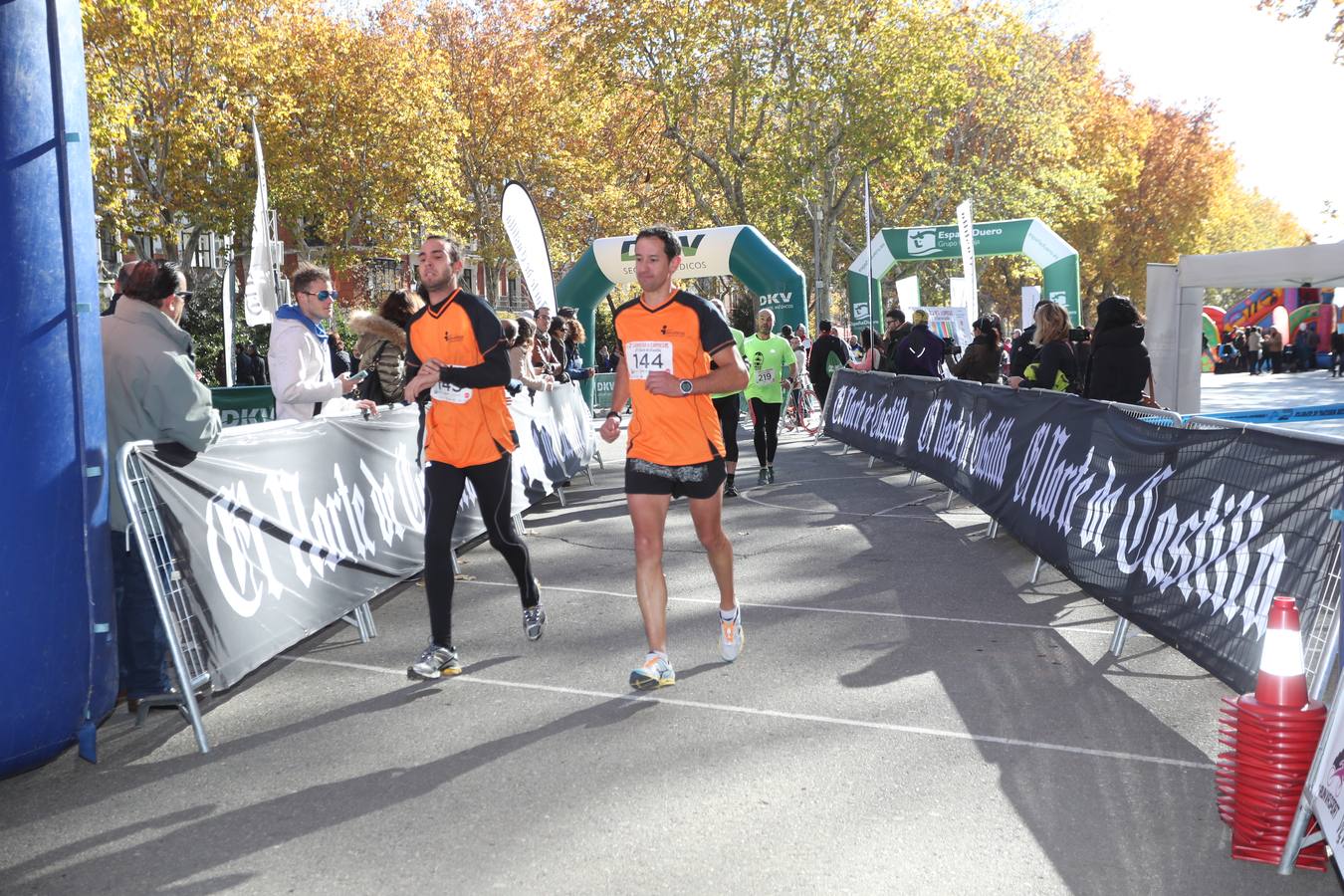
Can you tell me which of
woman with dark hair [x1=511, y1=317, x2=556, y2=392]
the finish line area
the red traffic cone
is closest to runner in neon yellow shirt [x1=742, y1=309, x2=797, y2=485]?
woman with dark hair [x1=511, y1=317, x2=556, y2=392]

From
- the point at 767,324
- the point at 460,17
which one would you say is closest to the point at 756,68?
the point at 460,17

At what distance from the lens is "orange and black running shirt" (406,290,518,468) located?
5.76m

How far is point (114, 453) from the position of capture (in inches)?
198

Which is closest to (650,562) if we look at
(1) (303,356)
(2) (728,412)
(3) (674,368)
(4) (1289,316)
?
(3) (674,368)

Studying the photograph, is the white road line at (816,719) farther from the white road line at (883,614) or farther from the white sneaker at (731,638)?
the white road line at (883,614)

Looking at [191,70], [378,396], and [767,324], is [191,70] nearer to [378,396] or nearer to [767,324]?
[767,324]

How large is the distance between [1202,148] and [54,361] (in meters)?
56.0

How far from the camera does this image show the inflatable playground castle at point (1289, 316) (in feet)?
150

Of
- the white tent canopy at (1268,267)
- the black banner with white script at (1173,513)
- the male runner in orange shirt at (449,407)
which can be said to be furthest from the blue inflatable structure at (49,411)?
the white tent canopy at (1268,267)

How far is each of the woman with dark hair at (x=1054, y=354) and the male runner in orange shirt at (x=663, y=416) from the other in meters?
5.48

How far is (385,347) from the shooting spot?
813cm

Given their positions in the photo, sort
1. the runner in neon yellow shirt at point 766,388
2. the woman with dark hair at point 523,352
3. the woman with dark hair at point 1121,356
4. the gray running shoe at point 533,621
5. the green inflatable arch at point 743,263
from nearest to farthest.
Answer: the gray running shoe at point 533,621 < the woman with dark hair at point 1121,356 < the woman with dark hair at point 523,352 < the runner in neon yellow shirt at point 766,388 < the green inflatable arch at point 743,263

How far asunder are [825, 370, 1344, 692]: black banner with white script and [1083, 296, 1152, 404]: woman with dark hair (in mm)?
674

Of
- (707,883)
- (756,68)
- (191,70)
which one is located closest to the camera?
(707,883)
